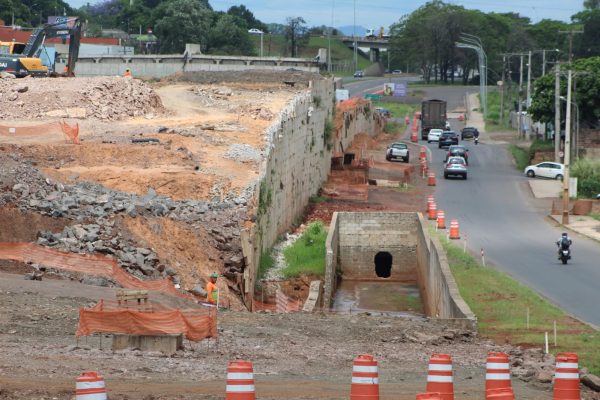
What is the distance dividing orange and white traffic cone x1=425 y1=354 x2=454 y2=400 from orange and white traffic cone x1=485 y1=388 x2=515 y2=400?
44 cm

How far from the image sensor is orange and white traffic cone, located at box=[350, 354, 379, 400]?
15.6m

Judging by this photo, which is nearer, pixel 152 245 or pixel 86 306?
pixel 86 306

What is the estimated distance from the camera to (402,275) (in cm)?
5478

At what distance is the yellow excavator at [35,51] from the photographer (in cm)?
7081

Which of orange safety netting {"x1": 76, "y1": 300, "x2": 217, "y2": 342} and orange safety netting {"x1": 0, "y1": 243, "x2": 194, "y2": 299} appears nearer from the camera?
orange safety netting {"x1": 76, "y1": 300, "x2": 217, "y2": 342}

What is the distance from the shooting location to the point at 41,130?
53188 mm

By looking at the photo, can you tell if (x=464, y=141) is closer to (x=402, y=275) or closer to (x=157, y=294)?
(x=402, y=275)

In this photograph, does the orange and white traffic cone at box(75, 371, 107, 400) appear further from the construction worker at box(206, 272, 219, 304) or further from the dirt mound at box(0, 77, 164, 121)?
the dirt mound at box(0, 77, 164, 121)

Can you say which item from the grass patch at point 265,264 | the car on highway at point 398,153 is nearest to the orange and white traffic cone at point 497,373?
the grass patch at point 265,264

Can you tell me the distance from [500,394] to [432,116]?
94495 millimetres

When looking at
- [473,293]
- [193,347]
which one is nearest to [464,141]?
[473,293]

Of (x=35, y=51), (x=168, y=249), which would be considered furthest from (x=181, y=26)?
(x=168, y=249)

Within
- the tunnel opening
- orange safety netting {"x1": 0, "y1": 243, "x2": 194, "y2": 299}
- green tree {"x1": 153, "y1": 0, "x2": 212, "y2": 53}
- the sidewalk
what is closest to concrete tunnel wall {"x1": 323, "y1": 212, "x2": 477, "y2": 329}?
the tunnel opening

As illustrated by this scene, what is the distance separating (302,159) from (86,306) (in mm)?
36771
